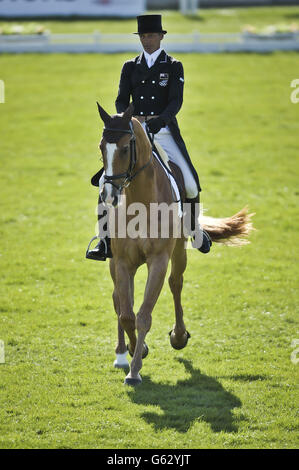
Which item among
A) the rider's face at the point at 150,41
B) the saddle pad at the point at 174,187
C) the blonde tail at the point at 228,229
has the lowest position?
the blonde tail at the point at 228,229

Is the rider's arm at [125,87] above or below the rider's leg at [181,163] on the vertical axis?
above

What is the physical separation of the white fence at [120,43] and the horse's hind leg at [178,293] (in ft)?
76.2

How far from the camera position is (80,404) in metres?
7.65

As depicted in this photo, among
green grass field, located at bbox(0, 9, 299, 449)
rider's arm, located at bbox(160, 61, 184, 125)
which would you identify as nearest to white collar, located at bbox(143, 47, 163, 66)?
rider's arm, located at bbox(160, 61, 184, 125)

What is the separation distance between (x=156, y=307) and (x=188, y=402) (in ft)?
10.7

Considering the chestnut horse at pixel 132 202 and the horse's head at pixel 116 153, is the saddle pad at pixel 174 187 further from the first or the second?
the horse's head at pixel 116 153

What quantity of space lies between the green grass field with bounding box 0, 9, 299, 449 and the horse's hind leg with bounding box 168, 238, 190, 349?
198 mm

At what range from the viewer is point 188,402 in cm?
778

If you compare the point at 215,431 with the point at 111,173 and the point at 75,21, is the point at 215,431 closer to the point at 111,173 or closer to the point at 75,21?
the point at 111,173

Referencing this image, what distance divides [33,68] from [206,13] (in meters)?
19.3

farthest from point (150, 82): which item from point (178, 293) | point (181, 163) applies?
point (178, 293)

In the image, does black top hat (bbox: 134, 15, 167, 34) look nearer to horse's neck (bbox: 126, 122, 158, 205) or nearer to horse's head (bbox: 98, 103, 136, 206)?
horse's neck (bbox: 126, 122, 158, 205)

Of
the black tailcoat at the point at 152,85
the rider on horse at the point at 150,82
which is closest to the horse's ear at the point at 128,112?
the rider on horse at the point at 150,82

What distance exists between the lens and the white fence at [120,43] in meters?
31.1
